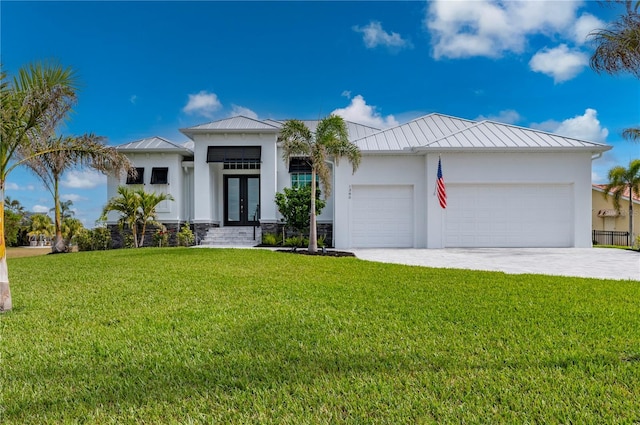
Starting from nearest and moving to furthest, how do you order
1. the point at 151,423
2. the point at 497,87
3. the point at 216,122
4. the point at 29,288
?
1. the point at 151,423
2. the point at 29,288
3. the point at 497,87
4. the point at 216,122

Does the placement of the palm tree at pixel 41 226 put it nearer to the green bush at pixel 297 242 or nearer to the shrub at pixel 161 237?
the shrub at pixel 161 237

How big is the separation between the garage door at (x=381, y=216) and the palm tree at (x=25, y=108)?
11.0 metres

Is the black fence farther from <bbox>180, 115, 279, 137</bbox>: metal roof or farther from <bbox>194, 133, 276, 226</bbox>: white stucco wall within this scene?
<bbox>180, 115, 279, 137</bbox>: metal roof

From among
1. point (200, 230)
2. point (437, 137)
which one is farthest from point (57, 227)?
point (437, 137)

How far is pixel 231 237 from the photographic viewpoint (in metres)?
17.7

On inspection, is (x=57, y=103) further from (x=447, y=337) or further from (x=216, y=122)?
(x=216, y=122)

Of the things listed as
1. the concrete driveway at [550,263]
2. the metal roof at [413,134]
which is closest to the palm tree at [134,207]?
the metal roof at [413,134]

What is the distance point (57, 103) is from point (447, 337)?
6829 mm

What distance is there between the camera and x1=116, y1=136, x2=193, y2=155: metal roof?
1783cm

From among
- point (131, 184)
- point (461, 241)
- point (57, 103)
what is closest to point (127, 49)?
point (131, 184)

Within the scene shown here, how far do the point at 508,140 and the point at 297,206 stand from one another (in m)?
9.13

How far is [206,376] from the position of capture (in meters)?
3.02

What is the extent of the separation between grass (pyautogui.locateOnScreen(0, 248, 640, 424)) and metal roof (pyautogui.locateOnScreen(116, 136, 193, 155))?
12.3m

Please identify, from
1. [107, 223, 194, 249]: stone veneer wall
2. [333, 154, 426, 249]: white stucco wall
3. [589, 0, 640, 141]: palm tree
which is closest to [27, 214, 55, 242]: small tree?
[107, 223, 194, 249]: stone veneer wall
